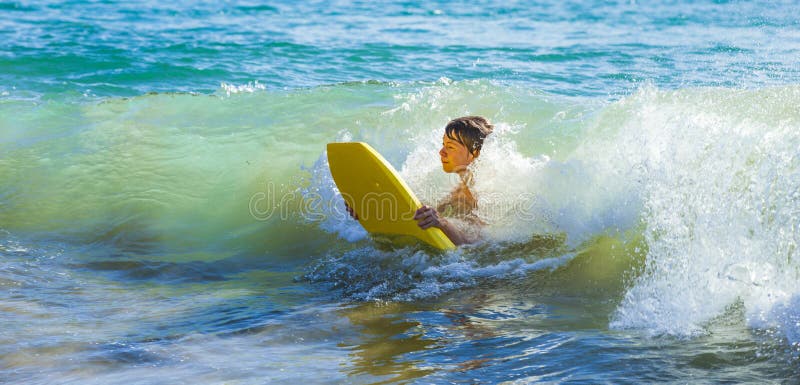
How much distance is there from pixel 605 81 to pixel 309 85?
3672 mm

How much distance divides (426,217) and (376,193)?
15.7 inches

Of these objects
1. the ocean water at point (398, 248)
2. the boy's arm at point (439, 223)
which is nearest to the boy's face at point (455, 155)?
the ocean water at point (398, 248)

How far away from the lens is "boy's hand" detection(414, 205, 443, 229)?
16.4 feet

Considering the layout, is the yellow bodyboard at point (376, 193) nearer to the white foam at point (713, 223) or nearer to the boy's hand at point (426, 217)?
the boy's hand at point (426, 217)

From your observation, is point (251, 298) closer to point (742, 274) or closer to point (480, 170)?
point (480, 170)

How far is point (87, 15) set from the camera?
15320 mm

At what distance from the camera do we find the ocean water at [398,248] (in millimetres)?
3619

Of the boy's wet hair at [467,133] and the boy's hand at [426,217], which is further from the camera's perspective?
the boy's wet hair at [467,133]

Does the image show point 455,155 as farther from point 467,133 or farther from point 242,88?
point 242,88

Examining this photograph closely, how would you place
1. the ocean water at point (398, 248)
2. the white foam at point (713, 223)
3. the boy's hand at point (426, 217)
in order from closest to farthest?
the ocean water at point (398, 248) → the white foam at point (713, 223) → the boy's hand at point (426, 217)

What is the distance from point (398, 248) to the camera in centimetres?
528

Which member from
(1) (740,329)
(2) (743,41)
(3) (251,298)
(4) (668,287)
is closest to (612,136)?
(4) (668,287)

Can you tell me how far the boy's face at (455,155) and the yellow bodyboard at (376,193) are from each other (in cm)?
41

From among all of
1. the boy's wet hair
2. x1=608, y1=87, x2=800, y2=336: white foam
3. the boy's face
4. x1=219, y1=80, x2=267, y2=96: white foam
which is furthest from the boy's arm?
x1=219, y1=80, x2=267, y2=96: white foam
